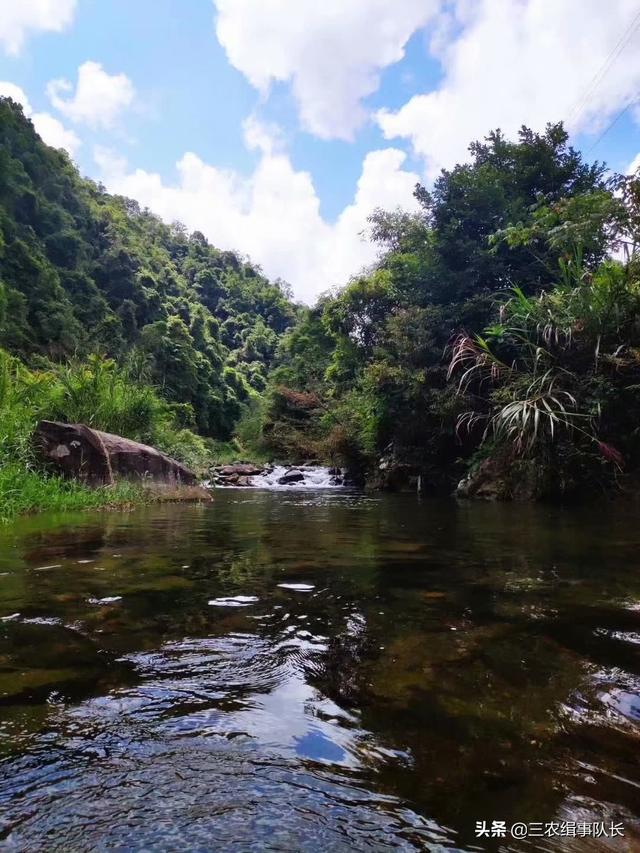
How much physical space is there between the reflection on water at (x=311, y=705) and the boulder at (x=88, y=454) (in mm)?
4672

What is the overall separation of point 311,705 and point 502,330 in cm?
896

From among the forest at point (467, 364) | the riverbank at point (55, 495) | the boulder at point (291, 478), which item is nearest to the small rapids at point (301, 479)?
the boulder at point (291, 478)

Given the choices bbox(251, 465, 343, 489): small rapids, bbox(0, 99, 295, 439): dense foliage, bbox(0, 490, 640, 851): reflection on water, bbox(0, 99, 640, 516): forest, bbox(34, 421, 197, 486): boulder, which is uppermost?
bbox(0, 99, 295, 439): dense foliage

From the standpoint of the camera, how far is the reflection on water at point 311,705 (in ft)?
3.21

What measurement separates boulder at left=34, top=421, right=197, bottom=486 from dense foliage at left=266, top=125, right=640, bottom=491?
5.61 m

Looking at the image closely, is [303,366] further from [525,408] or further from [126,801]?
[126,801]

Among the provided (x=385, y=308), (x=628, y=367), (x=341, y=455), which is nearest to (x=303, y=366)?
(x=385, y=308)

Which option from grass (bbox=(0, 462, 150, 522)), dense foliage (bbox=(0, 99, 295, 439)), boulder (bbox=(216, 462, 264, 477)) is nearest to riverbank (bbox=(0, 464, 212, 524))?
grass (bbox=(0, 462, 150, 522))

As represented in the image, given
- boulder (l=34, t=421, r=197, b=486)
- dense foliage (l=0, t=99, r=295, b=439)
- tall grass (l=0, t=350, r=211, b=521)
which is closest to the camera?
tall grass (l=0, t=350, r=211, b=521)

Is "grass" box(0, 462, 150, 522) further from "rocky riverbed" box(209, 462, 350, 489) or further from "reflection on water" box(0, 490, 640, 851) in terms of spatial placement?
"rocky riverbed" box(209, 462, 350, 489)

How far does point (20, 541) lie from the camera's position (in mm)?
4109

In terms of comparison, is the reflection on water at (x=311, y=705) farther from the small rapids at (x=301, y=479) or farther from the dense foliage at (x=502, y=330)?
the small rapids at (x=301, y=479)

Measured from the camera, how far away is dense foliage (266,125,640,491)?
8.64 m

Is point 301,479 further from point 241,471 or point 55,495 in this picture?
point 55,495
